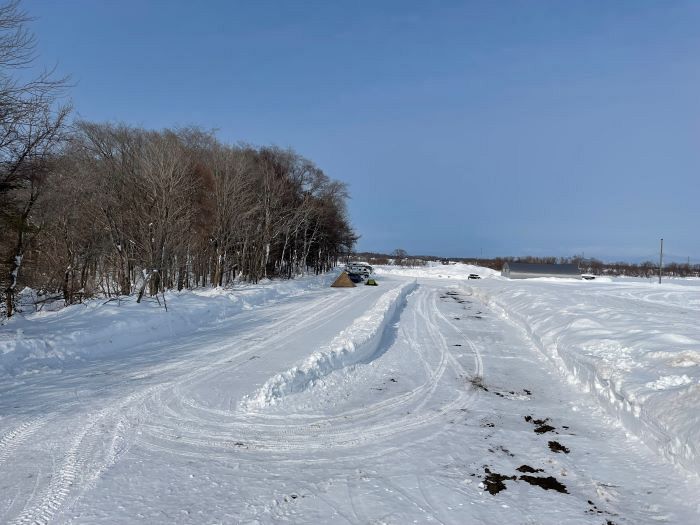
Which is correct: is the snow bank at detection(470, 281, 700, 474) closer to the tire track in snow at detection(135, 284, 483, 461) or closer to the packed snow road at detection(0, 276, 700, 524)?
the packed snow road at detection(0, 276, 700, 524)

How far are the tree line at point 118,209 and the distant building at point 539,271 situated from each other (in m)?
47.5

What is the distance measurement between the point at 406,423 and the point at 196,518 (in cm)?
303

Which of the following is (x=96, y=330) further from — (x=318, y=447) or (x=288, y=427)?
(x=318, y=447)

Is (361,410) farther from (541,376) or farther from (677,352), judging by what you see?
(677,352)

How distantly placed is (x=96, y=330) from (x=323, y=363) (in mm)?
6092

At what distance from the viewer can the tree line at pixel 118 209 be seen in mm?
11445

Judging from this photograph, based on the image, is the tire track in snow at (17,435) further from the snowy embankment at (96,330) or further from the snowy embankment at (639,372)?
the snowy embankment at (639,372)

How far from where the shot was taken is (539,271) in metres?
75.5

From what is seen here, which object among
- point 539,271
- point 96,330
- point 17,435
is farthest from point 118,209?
point 539,271

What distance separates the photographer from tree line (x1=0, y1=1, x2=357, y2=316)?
11.4m

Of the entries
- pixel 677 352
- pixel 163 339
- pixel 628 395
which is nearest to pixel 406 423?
pixel 628 395

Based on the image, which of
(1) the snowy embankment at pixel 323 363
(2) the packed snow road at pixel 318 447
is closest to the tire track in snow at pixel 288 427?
(2) the packed snow road at pixel 318 447

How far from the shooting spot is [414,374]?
26.9 ft

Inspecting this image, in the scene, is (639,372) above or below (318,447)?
above
